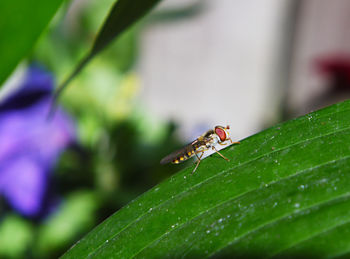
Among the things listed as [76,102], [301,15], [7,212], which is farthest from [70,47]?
[301,15]

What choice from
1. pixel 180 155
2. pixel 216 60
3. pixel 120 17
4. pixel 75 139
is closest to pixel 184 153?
pixel 180 155

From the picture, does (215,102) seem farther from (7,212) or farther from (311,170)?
(311,170)

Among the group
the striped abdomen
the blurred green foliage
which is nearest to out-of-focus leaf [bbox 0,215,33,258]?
the blurred green foliage

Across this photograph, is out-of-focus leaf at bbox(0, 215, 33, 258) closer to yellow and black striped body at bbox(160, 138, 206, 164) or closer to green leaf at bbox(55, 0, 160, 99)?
yellow and black striped body at bbox(160, 138, 206, 164)

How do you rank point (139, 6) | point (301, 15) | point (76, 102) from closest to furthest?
1. point (139, 6)
2. point (76, 102)
3. point (301, 15)

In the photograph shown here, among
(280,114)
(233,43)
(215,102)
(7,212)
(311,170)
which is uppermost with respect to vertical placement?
(311,170)

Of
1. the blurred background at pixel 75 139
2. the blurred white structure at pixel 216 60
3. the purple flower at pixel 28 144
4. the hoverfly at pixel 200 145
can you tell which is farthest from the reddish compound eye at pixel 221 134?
the blurred white structure at pixel 216 60
